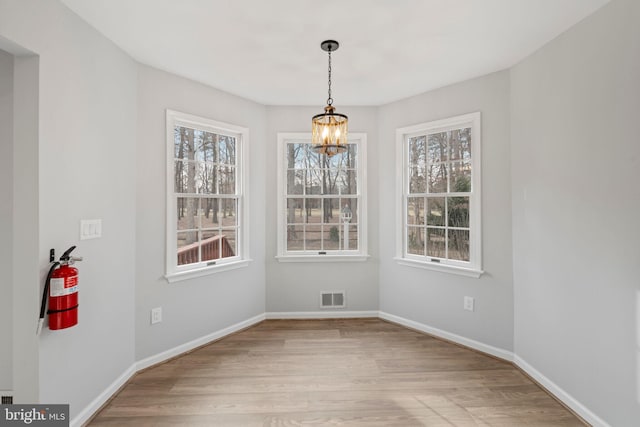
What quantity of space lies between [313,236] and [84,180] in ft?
8.02

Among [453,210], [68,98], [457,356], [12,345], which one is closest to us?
[12,345]

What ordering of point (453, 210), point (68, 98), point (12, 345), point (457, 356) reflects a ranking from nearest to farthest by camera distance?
point (12, 345)
point (68, 98)
point (457, 356)
point (453, 210)

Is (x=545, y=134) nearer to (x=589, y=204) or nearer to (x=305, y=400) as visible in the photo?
(x=589, y=204)

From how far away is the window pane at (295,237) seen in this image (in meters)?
3.99

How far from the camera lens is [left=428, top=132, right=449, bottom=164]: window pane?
3443 millimetres

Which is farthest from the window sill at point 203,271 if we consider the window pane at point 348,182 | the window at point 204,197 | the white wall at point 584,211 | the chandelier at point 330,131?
the white wall at point 584,211

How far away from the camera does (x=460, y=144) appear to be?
331 centimetres

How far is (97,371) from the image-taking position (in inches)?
89.1

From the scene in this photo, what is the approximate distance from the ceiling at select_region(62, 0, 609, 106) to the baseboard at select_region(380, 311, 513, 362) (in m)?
2.61

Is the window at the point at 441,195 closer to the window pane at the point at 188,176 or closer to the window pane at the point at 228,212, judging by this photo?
the window pane at the point at 228,212

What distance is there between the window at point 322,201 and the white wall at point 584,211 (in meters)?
1.74

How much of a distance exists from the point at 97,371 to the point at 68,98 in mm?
1865

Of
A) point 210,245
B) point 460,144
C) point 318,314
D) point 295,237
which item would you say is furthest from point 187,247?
point 460,144

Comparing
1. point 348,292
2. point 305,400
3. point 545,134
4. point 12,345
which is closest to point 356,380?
point 305,400
